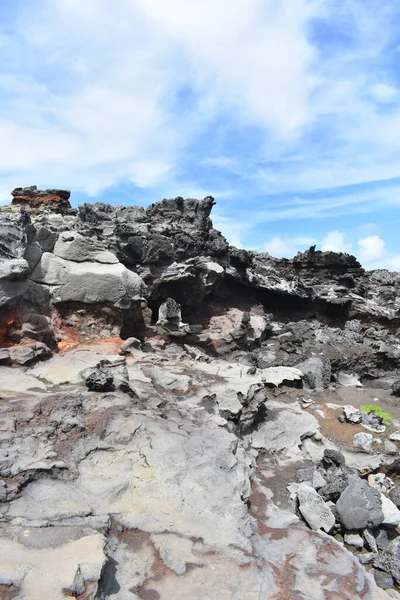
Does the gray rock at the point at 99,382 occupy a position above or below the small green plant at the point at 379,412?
above

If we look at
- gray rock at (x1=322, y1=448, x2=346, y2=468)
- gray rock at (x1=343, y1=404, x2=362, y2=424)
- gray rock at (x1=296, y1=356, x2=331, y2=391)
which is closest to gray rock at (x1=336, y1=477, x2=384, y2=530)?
gray rock at (x1=322, y1=448, x2=346, y2=468)

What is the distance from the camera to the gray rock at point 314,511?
281 inches

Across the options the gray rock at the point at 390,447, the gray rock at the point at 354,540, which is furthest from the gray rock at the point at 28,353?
the gray rock at the point at 390,447

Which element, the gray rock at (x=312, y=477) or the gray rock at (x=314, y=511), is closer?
the gray rock at (x=314, y=511)

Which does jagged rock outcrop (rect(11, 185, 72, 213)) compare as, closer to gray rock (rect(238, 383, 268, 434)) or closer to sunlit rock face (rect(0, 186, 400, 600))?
sunlit rock face (rect(0, 186, 400, 600))

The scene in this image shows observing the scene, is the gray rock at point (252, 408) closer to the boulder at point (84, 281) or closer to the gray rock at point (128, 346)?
the gray rock at point (128, 346)

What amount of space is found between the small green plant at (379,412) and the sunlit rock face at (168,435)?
178 mm

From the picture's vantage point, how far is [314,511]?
7.31m

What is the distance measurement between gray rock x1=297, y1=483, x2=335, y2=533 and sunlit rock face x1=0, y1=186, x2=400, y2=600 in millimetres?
26

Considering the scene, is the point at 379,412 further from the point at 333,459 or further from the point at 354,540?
the point at 354,540

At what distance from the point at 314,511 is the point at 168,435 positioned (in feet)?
9.74

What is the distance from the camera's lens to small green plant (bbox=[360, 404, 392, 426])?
13833mm

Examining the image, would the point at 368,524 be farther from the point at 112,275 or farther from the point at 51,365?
the point at 112,275

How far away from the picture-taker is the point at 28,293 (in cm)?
1130
